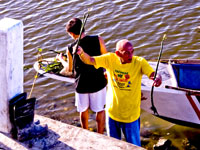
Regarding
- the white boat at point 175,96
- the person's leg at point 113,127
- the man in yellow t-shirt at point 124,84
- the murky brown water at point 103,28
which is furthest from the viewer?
the murky brown water at point 103,28

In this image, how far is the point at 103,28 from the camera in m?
10.3

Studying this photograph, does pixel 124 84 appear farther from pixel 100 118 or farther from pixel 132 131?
pixel 100 118

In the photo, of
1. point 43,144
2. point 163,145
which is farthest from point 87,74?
point 163,145

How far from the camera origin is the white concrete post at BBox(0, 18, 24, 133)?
3.78m

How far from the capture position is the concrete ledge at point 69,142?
13.0 ft

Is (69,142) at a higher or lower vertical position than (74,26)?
lower

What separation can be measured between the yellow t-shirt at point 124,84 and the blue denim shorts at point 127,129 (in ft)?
0.26

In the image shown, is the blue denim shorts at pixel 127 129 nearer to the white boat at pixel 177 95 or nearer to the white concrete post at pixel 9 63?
the white concrete post at pixel 9 63

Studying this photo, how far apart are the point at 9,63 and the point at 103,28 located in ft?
21.9

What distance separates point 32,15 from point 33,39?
157 cm

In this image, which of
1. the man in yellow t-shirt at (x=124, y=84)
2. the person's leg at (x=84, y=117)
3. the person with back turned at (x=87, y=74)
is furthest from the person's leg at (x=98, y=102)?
the man in yellow t-shirt at (x=124, y=84)

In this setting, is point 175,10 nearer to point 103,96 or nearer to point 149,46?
point 149,46

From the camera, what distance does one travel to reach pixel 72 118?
7.29m

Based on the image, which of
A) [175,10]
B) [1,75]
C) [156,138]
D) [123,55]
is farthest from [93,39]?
[175,10]
